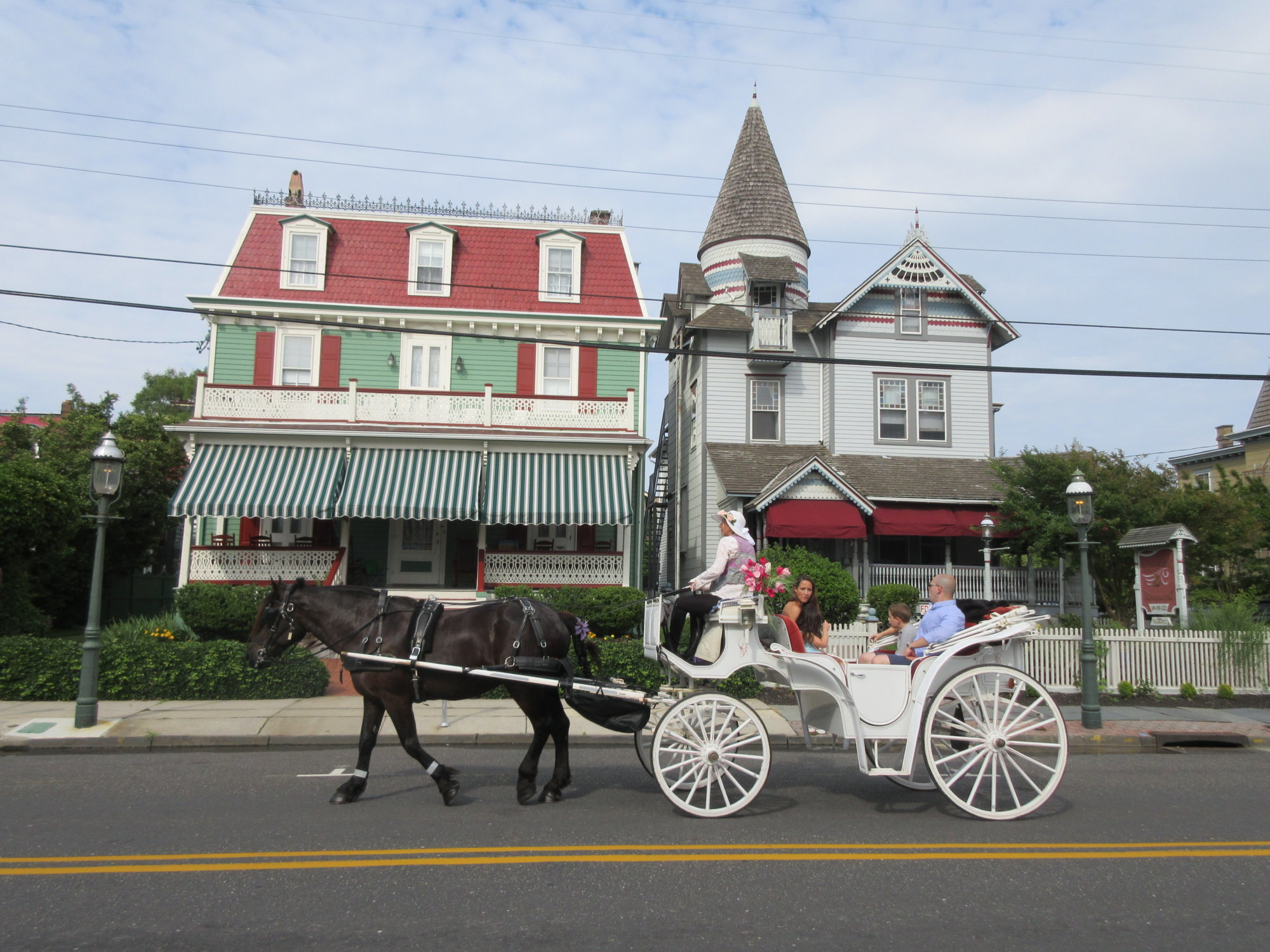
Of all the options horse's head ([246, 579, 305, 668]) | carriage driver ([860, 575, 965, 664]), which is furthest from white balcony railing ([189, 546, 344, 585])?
carriage driver ([860, 575, 965, 664])

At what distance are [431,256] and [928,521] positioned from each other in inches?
556

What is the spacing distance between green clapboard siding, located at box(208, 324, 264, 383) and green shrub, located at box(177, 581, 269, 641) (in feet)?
18.8

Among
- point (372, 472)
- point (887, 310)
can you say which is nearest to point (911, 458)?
point (887, 310)

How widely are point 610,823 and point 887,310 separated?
809 inches

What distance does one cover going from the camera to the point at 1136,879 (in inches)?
212

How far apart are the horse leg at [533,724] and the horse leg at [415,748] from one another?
1.76ft

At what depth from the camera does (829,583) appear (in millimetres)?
18797

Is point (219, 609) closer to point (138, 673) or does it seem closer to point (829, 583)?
point (138, 673)

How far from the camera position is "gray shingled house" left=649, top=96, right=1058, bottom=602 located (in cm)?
2272

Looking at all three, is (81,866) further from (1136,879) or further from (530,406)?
(530,406)

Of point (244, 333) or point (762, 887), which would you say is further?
point (244, 333)

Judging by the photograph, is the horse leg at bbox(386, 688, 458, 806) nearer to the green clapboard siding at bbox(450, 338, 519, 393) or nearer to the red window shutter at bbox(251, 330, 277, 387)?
the green clapboard siding at bbox(450, 338, 519, 393)

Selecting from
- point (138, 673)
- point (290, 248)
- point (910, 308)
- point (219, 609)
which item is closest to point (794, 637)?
point (138, 673)

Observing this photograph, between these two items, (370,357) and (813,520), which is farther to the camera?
(370,357)
